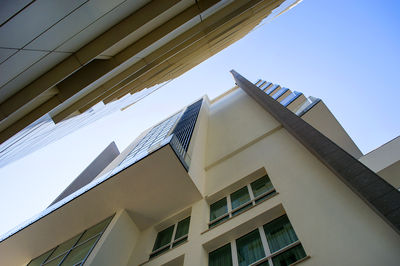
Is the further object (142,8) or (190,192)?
(190,192)

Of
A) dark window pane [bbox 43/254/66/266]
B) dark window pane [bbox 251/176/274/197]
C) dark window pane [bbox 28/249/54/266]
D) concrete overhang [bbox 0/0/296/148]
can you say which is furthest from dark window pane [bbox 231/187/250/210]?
dark window pane [bbox 28/249/54/266]

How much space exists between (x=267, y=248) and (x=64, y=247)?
9449 mm

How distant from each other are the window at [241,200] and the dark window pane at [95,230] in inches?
191

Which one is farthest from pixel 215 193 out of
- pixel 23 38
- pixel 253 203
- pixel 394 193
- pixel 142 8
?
pixel 23 38

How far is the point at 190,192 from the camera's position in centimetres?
1076

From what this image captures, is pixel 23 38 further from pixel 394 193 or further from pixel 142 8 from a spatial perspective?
pixel 394 193

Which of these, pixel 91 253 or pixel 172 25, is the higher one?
pixel 172 25

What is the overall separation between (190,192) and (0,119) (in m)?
7.34

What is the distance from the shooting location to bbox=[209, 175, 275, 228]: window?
9023mm

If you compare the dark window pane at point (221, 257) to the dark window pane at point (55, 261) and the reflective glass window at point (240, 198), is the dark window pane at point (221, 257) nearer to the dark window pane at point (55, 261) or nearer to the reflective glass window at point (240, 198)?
the reflective glass window at point (240, 198)

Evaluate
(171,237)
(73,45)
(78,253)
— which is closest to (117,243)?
(78,253)

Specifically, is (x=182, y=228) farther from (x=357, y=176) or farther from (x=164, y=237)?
(x=357, y=176)

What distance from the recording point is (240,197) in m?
9.95

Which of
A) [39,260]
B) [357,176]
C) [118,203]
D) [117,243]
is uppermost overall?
[118,203]
